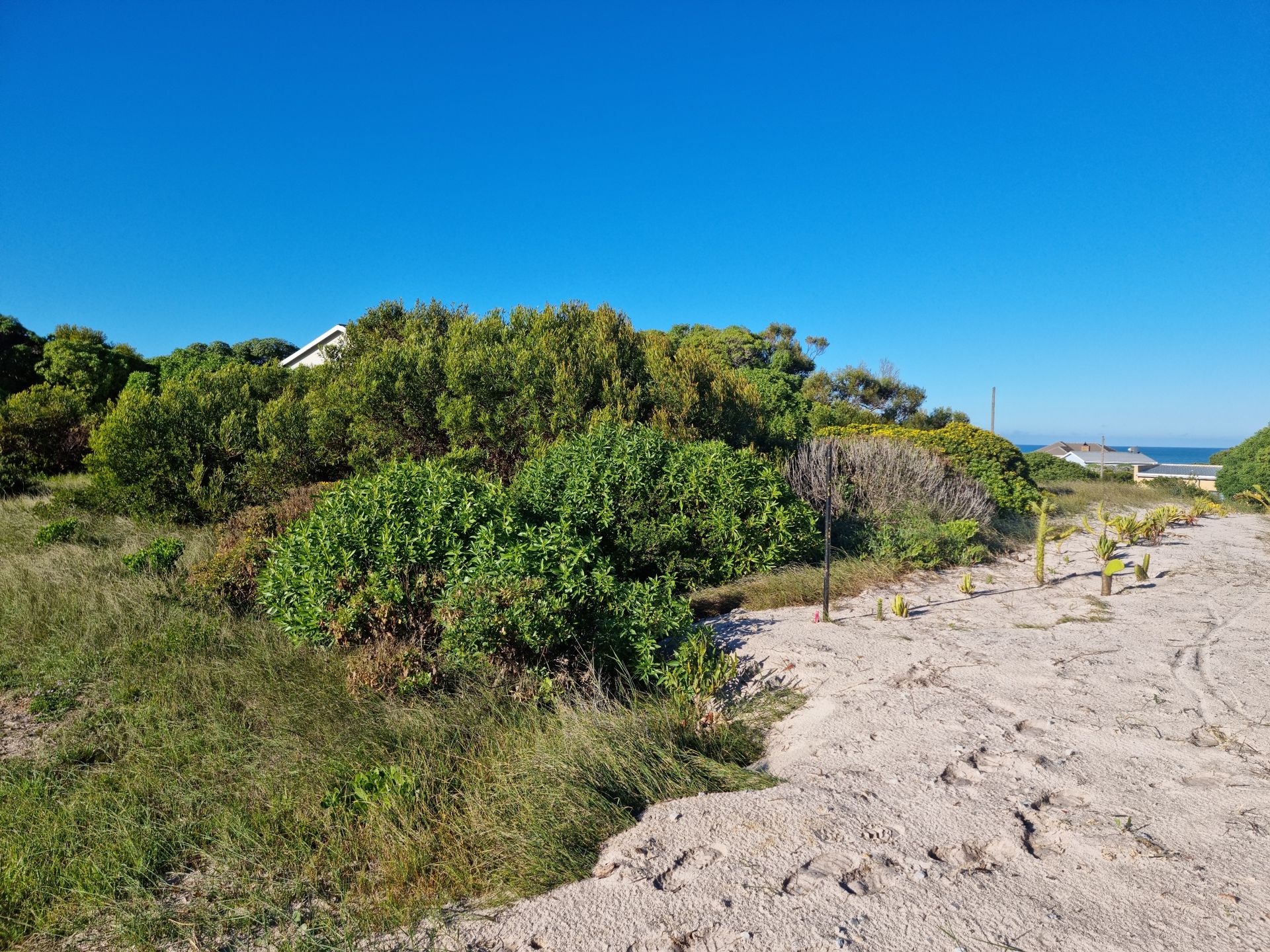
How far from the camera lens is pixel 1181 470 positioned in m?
45.1

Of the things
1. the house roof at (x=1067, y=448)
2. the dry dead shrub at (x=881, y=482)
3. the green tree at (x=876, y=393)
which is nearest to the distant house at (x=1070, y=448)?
the house roof at (x=1067, y=448)

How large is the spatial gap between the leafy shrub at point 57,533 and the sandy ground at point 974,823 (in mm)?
9069

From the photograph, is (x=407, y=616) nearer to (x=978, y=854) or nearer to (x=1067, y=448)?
(x=978, y=854)

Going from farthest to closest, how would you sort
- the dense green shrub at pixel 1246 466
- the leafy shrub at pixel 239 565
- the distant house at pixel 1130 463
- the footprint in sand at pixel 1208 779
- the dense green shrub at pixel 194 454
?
the distant house at pixel 1130 463
the dense green shrub at pixel 1246 466
the dense green shrub at pixel 194 454
the leafy shrub at pixel 239 565
the footprint in sand at pixel 1208 779

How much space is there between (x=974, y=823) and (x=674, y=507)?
4.88 metres

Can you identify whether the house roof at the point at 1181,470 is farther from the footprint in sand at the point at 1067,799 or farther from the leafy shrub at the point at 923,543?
the footprint in sand at the point at 1067,799

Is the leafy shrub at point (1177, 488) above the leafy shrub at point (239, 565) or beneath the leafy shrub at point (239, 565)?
beneath

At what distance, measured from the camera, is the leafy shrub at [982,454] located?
12977 mm

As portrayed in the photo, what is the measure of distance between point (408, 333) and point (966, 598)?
10.4m

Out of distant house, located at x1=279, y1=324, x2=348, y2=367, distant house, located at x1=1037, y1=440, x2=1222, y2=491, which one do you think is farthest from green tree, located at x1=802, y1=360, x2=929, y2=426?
distant house, located at x1=279, y1=324, x2=348, y2=367

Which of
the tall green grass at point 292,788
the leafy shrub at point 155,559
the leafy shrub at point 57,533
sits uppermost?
the leafy shrub at point 57,533

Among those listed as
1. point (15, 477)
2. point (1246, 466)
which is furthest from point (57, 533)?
point (1246, 466)

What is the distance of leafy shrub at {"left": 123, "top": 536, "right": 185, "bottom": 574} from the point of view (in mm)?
7137

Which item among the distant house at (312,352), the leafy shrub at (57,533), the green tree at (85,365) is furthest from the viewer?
the distant house at (312,352)
